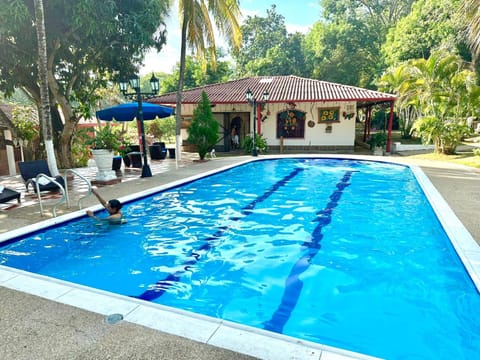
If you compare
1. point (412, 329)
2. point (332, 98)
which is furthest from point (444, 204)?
point (332, 98)

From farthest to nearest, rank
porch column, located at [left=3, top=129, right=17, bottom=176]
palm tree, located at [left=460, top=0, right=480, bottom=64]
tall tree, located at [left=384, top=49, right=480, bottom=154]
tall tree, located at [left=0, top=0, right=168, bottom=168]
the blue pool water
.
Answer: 1. tall tree, located at [left=384, top=49, right=480, bottom=154]
2. porch column, located at [left=3, top=129, right=17, bottom=176]
3. palm tree, located at [left=460, top=0, right=480, bottom=64]
4. tall tree, located at [left=0, top=0, right=168, bottom=168]
5. the blue pool water

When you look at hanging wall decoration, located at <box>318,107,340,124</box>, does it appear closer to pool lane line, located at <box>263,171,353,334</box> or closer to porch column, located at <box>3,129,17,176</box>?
pool lane line, located at <box>263,171,353,334</box>

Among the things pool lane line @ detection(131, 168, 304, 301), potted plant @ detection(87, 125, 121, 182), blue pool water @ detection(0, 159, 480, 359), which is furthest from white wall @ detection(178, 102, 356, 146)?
blue pool water @ detection(0, 159, 480, 359)

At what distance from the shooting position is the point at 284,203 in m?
8.00

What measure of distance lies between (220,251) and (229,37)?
40.2 ft

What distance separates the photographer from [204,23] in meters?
14.3

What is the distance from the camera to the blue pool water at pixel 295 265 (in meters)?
3.33

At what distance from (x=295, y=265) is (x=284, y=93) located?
1556cm

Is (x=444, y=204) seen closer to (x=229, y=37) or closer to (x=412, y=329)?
(x=412, y=329)

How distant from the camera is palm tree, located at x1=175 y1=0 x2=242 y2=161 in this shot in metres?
13.8

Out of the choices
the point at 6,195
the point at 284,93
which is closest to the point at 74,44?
the point at 6,195

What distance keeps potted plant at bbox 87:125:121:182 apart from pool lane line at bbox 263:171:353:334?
21.6 ft

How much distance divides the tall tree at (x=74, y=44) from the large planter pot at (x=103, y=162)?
362cm

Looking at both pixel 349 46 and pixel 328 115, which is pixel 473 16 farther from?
pixel 349 46
